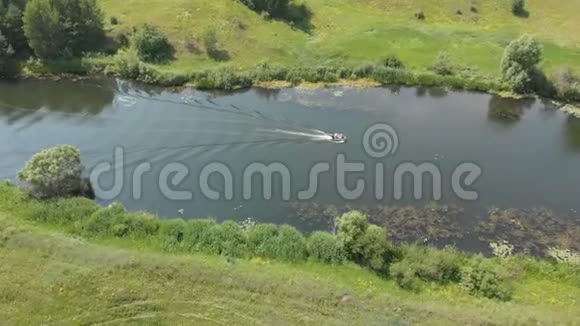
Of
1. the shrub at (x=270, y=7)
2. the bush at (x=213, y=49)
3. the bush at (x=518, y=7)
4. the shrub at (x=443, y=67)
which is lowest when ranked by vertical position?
the shrub at (x=443, y=67)

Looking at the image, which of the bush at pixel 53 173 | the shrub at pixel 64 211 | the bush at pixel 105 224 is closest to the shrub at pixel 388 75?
the bush at pixel 105 224

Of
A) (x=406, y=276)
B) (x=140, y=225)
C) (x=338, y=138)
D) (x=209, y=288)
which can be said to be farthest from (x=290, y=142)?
(x=406, y=276)

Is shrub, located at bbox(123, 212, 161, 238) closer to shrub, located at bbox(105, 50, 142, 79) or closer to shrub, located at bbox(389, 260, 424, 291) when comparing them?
shrub, located at bbox(389, 260, 424, 291)

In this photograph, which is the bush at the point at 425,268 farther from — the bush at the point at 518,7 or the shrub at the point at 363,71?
the bush at the point at 518,7

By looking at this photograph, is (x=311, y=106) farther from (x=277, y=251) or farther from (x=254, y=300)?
(x=254, y=300)

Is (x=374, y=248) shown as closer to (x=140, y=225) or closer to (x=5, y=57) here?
(x=140, y=225)

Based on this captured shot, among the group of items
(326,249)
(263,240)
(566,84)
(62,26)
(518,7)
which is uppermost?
(518,7)
